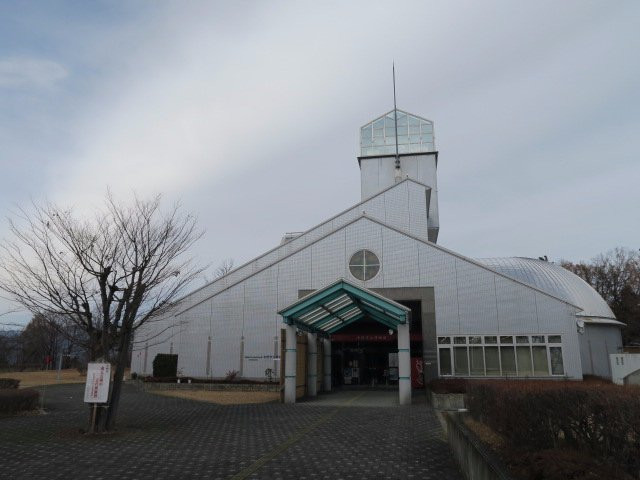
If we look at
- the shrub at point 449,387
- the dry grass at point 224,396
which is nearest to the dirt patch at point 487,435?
the shrub at point 449,387

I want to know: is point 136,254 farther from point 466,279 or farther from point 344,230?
point 466,279

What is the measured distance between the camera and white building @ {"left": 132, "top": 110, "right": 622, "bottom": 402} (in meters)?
24.0

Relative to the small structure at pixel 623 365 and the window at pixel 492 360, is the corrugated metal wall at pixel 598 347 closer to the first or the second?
the small structure at pixel 623 365

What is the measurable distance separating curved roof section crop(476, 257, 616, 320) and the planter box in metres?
18.8

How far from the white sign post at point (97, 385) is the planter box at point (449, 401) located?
37.1 ft

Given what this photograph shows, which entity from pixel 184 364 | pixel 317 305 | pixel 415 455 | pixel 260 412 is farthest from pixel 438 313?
pixel 415 455

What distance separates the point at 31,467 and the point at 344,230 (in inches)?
826

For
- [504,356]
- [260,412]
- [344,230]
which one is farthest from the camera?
[344,230]

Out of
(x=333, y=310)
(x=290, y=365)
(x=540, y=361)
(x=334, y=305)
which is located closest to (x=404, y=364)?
(x=334, y=305)

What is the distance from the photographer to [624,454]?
17.0 ft

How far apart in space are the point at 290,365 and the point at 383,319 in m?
6.25

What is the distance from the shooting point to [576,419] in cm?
590

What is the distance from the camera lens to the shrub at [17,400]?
→ 47.1ft

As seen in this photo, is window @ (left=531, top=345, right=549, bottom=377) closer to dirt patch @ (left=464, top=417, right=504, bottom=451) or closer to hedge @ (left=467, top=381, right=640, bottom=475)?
dirt patch @ (left=464, top=417, right=504, bottom=451)
